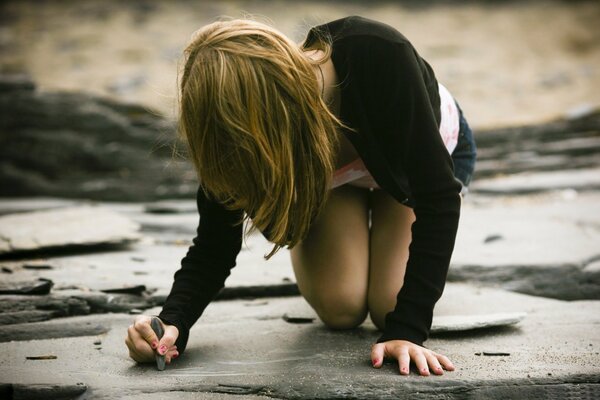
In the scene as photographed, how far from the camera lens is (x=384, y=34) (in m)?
1.82

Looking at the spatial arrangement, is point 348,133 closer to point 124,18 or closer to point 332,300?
point 332,300

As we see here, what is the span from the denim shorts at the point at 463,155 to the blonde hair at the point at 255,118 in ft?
2.35

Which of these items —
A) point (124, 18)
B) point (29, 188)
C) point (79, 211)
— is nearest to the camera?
point (79, 211)

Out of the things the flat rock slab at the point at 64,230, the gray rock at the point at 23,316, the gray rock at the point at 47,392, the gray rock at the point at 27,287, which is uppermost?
the flat rock slab at the point at 64,230

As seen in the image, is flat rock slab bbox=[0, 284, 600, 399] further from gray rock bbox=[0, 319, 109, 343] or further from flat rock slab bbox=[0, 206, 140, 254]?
→ flat rock slab bbox=[0, 206, 140, 254]

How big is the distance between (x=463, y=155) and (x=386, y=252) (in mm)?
420

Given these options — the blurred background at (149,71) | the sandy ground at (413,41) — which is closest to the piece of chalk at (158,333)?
the blurred background at (149,71)

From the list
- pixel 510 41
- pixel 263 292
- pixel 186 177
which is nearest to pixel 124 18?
pixel 510 41

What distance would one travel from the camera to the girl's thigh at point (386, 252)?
2102 mm

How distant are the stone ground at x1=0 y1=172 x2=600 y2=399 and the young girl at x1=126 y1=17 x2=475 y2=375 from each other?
0.33 feet

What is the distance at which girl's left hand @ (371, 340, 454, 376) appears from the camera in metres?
1.66

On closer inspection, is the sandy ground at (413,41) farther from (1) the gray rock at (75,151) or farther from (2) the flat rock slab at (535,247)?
(2) the flat rock slab at (535,247)

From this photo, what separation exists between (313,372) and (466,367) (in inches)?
14.2

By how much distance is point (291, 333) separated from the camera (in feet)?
6.86
